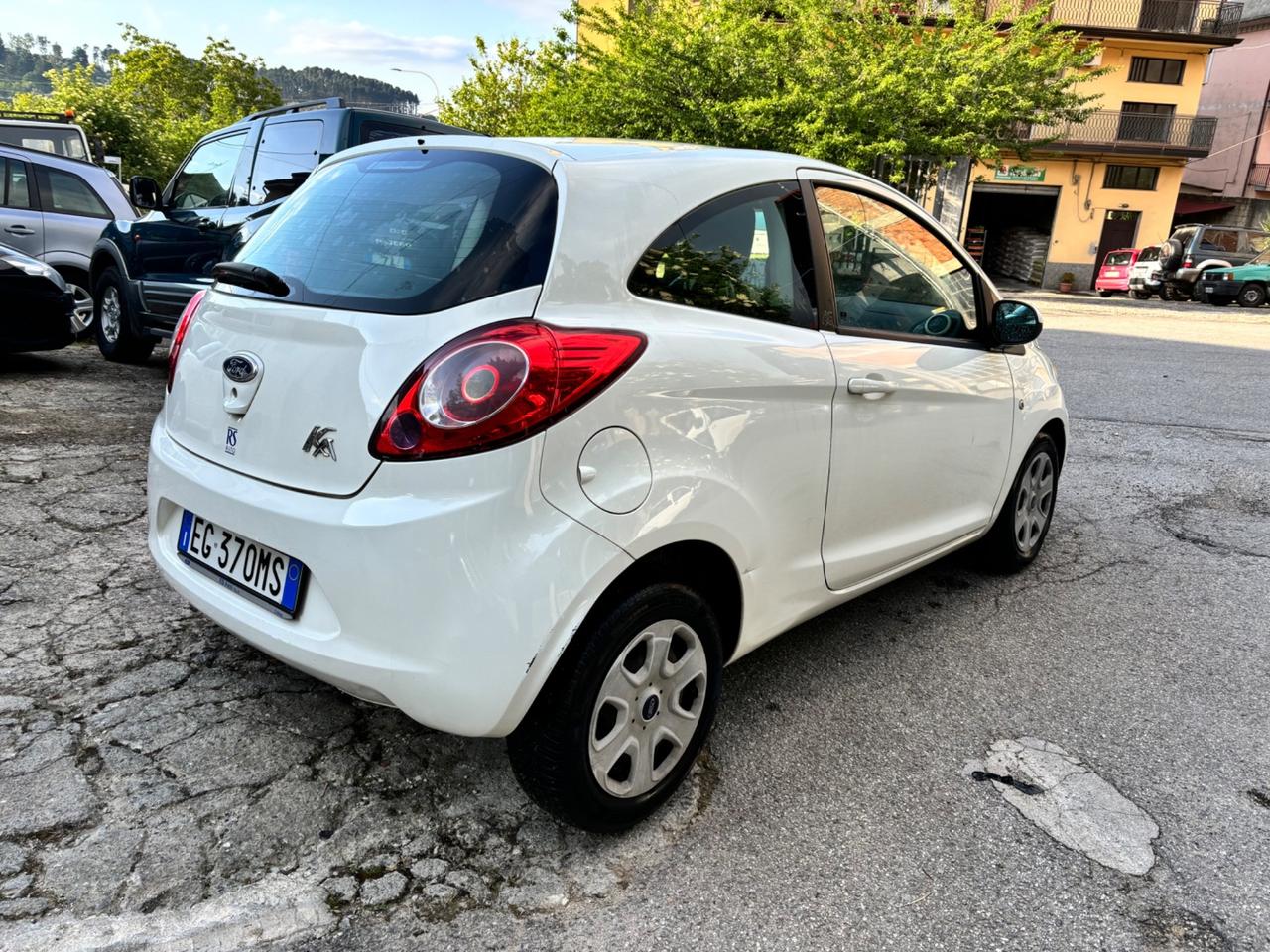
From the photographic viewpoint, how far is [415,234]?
2.21 meters

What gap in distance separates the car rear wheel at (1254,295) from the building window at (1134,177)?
12.5m

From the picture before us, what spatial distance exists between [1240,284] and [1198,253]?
159cm

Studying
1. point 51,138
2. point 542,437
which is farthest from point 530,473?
point 51,138

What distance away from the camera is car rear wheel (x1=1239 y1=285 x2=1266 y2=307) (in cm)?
2500

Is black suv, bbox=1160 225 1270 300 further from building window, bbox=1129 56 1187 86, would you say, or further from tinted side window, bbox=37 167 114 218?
tinted side window, bbox=37 167 114 218

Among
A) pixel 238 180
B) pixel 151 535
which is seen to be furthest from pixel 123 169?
pixel 151 535

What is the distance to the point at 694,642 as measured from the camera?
228cm

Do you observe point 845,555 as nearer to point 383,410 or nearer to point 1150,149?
point 383,410

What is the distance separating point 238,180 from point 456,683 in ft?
18.7

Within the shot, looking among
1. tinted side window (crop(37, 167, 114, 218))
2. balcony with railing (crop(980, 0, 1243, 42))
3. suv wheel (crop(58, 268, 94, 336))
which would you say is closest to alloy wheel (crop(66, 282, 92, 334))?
suv wheel (crop(58, 268, 94, 336))

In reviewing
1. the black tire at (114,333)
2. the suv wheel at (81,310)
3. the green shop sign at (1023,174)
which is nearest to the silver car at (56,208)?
the suv wheel at (81,310)

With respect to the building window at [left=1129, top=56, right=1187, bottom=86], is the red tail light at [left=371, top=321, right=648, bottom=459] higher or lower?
lower

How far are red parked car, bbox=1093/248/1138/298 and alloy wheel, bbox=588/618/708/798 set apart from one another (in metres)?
31.3

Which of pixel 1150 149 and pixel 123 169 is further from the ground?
pixel 1150 149
